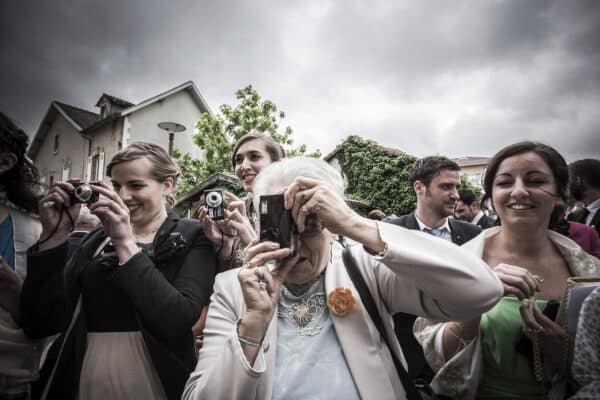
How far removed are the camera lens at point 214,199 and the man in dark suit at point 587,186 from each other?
13.5 ft

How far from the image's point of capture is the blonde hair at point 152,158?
2.14 meters

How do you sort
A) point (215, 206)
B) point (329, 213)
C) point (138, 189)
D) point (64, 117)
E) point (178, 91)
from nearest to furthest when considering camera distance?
point (329, 213) → point (215, 206) → point (138, 189) → point (64, 117) → point (178, 91)

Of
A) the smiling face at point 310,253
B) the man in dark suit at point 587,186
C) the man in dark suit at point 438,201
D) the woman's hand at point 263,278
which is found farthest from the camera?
the man in dark suit at point 438,201

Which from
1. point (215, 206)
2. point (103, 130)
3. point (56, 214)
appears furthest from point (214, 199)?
point (103, 130)

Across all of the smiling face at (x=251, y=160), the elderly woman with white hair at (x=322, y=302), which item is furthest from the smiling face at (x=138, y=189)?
the smiling face at (x=251, y=160)

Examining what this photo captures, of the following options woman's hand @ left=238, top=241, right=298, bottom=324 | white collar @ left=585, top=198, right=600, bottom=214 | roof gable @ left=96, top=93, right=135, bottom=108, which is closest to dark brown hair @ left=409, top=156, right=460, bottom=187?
white collar @ left=585, top=198, right=600, bottom=214

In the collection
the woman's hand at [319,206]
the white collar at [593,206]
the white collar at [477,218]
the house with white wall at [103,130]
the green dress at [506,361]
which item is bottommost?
the green dress at [506,361]

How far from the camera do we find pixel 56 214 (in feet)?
6.15

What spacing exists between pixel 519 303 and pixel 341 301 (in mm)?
1060

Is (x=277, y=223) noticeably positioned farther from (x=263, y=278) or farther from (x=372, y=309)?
(x=372, y=309)

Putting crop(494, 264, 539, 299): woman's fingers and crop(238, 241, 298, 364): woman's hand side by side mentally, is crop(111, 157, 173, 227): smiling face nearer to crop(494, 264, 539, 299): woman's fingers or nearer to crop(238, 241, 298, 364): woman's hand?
crop(238, 241, 298, 364): woman's hand

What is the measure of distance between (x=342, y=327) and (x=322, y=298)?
0.62ft

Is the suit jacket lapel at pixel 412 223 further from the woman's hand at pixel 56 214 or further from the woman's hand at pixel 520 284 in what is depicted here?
the woman's hand at pixel 56 214

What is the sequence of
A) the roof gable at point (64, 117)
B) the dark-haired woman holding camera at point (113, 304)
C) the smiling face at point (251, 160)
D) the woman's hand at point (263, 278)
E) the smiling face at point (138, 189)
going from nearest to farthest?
the woman's hand at point (263, 278) → the dark-haired woman holding camera at point (113, 304) → the smiling face at point (138, 189) → the smiling face at point (251, 160) → the roof gable at point (64, 117)
